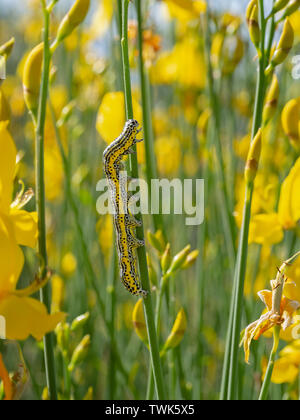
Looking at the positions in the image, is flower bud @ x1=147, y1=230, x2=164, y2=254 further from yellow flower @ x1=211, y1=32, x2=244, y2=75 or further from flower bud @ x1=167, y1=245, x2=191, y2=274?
yellow flower @ x1=211, y1=32, x2=244, y2=75

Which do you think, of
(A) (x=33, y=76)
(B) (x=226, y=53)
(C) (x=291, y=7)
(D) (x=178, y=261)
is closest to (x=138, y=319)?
(D) (x=178, y=261)

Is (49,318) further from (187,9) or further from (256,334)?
(187,9)

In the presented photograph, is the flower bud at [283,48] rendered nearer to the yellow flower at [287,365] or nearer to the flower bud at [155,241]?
the flower bud at [155,241]

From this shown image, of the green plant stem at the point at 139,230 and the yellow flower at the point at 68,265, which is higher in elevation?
the green plant stem at the point at 139,230

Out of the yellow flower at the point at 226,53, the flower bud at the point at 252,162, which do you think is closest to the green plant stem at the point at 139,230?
the flower bud at the point at 252,162

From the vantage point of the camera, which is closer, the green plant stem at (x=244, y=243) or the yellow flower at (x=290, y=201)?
the green plant stem at (x=244, y=243)

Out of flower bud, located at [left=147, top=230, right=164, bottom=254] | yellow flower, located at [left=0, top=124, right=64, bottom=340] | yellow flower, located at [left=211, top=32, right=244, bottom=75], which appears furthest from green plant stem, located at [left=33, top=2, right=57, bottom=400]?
yellow flower, located at [left=211, top=32, right=244, bottom=75]

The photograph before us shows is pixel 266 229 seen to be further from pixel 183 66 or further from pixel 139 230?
pixel 183 66

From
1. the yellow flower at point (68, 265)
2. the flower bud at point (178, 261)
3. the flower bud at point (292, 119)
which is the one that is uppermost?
the flower bud at point (292, 119)
